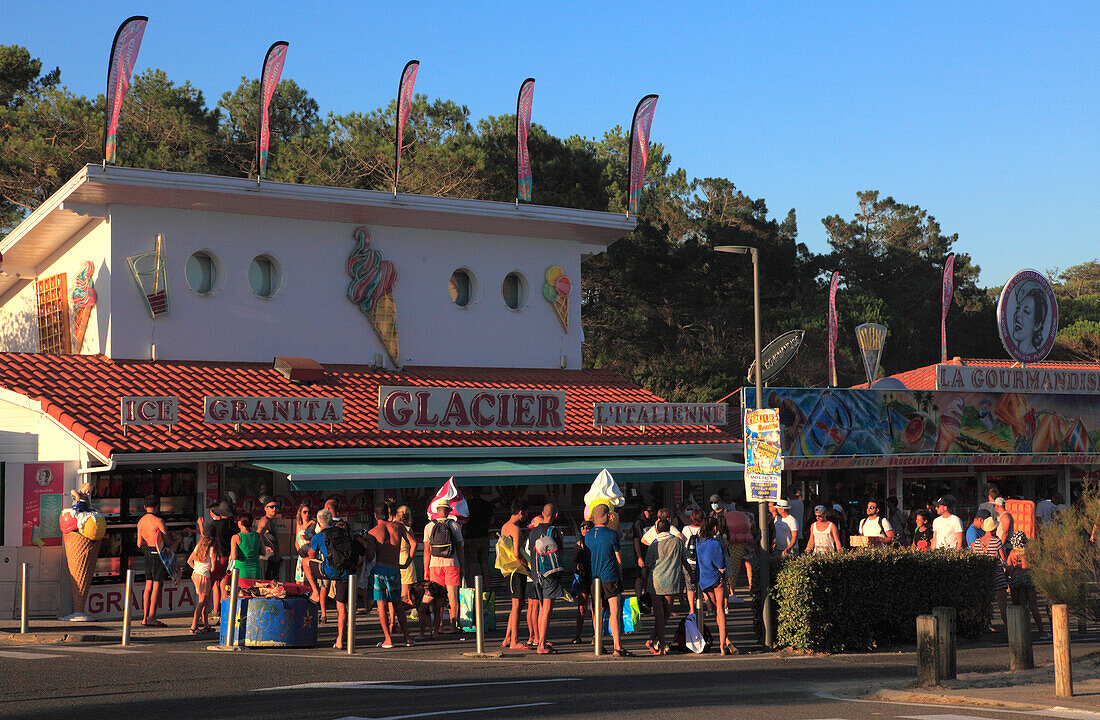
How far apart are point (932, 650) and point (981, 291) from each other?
4959 cm

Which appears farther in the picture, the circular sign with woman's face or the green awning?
the circular sign with woman's face

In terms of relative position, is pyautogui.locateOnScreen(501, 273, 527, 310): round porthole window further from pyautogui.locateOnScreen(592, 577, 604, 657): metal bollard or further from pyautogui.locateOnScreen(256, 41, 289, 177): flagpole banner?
pyautogui.locateOnScreen(592, 577, 604, 657): metal bollard

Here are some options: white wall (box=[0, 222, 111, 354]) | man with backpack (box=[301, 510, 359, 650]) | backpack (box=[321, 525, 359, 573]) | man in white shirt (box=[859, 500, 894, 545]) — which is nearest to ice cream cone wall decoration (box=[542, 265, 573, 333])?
white wall (box=[0, 222, 111, 354])

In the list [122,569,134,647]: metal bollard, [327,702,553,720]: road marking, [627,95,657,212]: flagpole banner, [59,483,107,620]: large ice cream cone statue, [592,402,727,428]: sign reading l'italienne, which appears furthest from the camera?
[627,95,657,212]: flagpole banner

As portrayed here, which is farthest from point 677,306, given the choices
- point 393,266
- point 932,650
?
point 932,650

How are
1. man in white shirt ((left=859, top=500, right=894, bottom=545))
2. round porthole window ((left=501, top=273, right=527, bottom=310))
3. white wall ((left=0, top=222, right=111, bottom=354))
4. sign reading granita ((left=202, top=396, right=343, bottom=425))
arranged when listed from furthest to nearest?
round porthole window ((left=501, top=273, right=527, bottom=310)), white wall ((left=0, top=222, right=111, bottom=354)), sign reading granita ((left=202, top=396, right=343, bottom=425)), man in white shirt ((left=859, top=500, right=894, bottom=545))

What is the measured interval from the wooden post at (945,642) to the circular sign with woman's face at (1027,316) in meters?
18.3

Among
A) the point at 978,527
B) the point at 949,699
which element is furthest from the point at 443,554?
the point at 978,527

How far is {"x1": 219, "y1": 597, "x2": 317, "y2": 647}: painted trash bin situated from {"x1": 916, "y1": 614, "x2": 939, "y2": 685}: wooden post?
6.75m

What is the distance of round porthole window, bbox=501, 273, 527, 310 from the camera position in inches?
952

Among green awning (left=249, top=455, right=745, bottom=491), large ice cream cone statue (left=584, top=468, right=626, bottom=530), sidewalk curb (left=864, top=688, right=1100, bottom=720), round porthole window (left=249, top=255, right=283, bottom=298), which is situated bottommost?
sidewalk curb (left=864, top=688, right=1100, bottom=720)

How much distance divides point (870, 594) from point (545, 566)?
3.88 meters

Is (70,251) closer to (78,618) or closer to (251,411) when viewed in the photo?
(251,411)

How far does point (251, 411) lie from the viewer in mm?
18109
